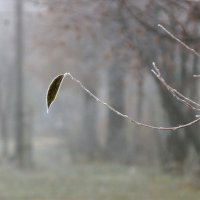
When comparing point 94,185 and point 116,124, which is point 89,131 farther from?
point 94,185

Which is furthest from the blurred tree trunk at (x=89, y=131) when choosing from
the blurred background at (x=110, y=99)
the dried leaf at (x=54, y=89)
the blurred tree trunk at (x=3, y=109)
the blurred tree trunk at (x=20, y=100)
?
the dried leaf at (x=54, y=89)

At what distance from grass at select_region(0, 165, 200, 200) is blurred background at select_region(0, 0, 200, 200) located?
29 millimetres

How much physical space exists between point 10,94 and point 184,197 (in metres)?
23.8

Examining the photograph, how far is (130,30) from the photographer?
14.5 meters

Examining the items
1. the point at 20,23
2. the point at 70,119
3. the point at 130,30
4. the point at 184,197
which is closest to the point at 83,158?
the point at 20,23

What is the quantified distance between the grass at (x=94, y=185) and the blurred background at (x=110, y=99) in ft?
0.09

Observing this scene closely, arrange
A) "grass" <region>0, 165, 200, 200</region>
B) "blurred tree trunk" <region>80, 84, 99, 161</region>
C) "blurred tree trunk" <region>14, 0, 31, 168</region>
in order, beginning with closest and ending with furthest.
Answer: "grass" <region>0, 165, 200, 200</region>
"blurred tree trunk" <region>14, 0, 31, 168</region>
"blurred tree trunk" <region>80, 84, 99, 161</region>

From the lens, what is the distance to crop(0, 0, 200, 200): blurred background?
46.8 feet

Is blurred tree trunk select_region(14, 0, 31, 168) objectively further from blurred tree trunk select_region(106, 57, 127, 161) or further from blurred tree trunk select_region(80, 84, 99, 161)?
blurred tree trunk select_region(80, 84, 99, 161)

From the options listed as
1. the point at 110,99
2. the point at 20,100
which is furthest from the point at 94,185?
the point at 110,99

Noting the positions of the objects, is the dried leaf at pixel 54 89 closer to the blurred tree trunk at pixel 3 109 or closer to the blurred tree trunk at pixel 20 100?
the blurred tree trunk at pixel 20 100

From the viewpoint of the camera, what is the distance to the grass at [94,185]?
57.1 feet

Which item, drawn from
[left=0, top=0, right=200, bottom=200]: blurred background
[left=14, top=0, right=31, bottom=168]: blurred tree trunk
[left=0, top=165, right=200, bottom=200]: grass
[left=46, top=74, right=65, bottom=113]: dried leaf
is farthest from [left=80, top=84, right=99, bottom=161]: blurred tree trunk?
[left=46, top=74, right=65, bottom=113]: dried leaf

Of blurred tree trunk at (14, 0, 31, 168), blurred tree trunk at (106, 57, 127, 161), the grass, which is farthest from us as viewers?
blurred tree trunk at (106, 57, 127, 161)
